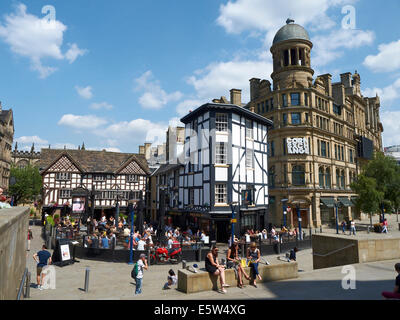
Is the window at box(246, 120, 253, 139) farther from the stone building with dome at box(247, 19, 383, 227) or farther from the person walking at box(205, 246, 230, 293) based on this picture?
the person walking at box(205, 246, 230, 293)

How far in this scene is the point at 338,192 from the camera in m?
38.3

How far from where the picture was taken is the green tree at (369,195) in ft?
101

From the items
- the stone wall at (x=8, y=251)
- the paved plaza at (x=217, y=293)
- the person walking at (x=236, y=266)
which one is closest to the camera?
the stone wall at (x=8, y=251)

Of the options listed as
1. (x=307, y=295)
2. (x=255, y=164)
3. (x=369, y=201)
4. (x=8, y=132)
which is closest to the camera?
(x=307, y=295)

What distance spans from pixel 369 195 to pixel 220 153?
62.2 ft

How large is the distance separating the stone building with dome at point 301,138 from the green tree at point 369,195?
4.27 m

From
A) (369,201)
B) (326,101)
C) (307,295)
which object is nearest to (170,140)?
(326,101)

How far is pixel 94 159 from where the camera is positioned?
138ft

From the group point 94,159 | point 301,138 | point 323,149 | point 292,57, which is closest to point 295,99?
point 301,138

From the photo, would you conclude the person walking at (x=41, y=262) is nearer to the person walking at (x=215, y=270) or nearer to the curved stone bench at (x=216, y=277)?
the curved stone bench at (x=216, y=277)

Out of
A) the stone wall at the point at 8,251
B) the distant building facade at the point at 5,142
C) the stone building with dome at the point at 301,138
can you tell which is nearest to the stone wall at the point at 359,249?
the stone wall at the point at 8,251

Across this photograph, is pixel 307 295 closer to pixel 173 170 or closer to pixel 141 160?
Result: pixel 173 170

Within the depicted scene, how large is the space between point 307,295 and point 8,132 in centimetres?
6278

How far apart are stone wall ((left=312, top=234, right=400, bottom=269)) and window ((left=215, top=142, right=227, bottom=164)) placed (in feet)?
42.1
